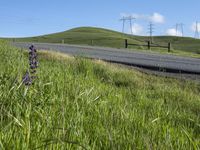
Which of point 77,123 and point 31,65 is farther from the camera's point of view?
point 31,65

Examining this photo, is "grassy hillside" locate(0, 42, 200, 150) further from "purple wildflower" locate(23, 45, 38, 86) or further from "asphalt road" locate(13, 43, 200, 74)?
"asphalt road" locate(13, 43, 200, 74)

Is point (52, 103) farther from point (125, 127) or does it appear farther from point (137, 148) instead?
point (137, 148)

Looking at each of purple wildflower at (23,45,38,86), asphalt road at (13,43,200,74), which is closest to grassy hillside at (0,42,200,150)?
purple wildflower at (23,45,38,86)

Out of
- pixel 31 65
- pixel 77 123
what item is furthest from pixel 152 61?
pixel 77 123

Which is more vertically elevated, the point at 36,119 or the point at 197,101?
the point at 36,119

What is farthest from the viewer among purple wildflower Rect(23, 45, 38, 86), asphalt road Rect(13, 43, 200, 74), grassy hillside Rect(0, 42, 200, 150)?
asphalt road Rect(13, 43, 200, 74)

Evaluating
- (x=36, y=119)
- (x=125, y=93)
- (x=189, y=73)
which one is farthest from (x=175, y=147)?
(x=189, y=73)

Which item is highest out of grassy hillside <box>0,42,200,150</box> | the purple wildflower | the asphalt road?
the purple wildflower

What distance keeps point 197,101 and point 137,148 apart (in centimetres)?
524

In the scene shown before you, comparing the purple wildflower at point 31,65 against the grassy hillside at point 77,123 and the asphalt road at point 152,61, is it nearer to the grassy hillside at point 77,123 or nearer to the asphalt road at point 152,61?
the grassy hillside at point 77,123

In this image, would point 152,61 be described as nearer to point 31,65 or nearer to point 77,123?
point 31,65

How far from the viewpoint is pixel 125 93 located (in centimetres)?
773

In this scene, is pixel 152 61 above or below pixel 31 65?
below

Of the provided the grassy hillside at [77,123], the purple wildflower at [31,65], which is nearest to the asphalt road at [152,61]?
the purple wildflower at [31,65]
